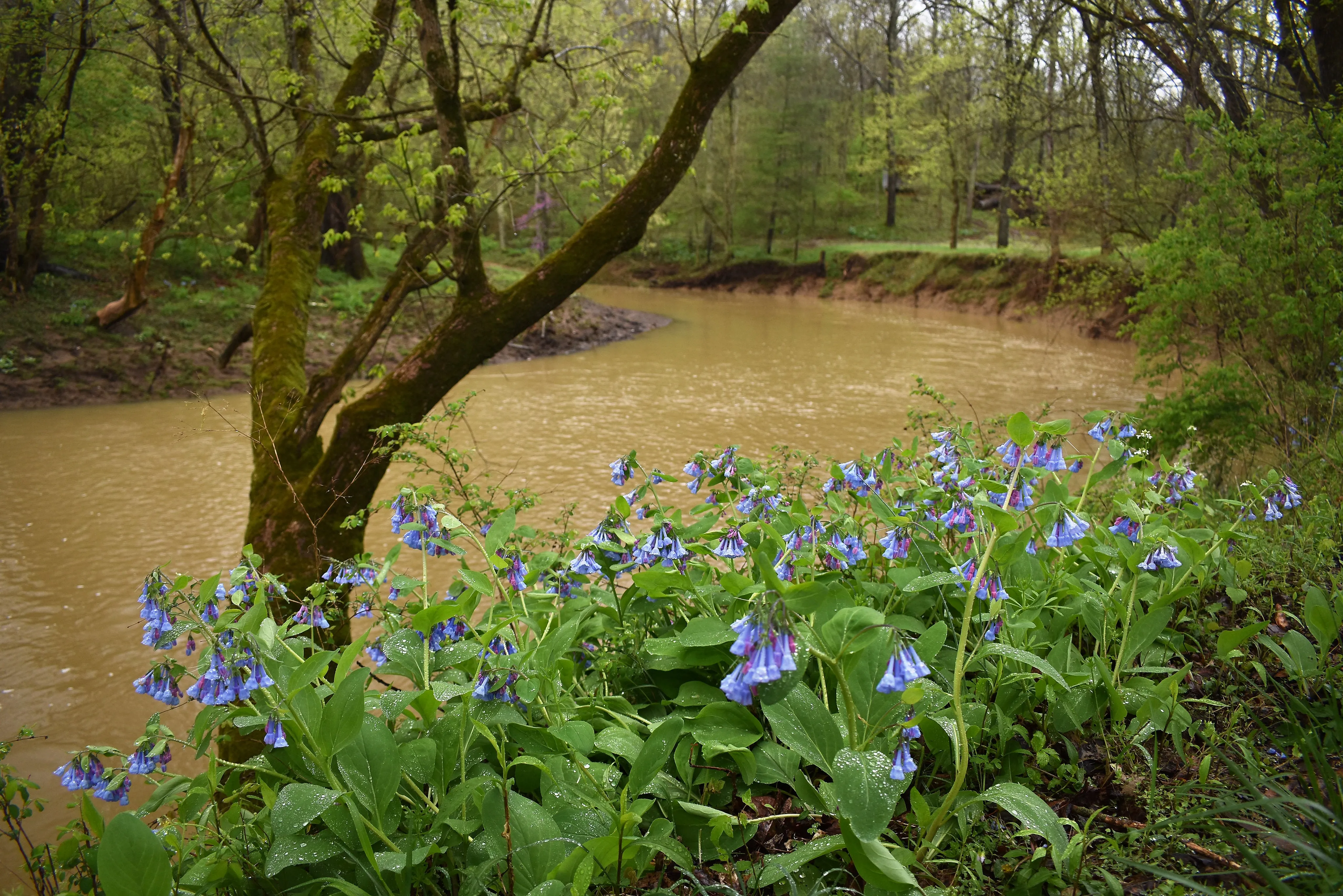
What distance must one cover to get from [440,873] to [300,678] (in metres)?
0.45

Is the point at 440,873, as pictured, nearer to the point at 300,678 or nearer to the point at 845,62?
the point at 300,678

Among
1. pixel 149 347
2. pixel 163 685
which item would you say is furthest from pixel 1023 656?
pixel 149 347

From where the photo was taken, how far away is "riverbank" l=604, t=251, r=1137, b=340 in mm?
14422

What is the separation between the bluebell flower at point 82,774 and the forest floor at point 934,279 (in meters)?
9.69

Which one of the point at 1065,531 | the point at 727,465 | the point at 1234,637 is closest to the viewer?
the point at 1065,531

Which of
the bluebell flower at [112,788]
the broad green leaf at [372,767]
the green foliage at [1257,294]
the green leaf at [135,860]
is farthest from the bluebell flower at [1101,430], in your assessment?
the green foliage at [1257,294]

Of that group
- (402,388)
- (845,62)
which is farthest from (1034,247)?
(402,388)

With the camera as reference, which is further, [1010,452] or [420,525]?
[1010,452]

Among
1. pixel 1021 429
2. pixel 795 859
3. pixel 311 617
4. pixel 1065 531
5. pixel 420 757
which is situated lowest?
pixel 795 859

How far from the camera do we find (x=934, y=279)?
69.2 feet

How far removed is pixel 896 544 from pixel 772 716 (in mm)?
694

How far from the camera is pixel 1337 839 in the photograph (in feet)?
3.74

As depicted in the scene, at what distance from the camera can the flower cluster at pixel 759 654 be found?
1020 mm

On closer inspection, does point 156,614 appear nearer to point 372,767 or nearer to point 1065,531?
point 372,767
